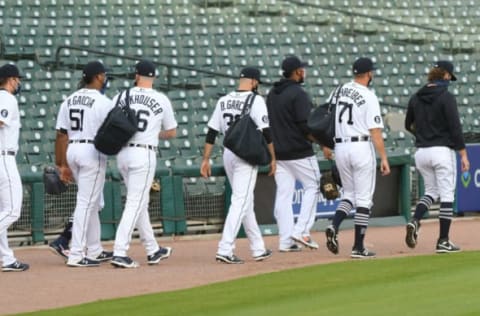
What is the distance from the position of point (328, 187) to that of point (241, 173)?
1.50 metres

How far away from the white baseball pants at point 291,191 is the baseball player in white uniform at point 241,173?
0.85 m

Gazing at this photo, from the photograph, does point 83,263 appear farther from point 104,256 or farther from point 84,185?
point 84,185

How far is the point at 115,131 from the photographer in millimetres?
10953

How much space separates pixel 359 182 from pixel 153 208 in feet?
11.9

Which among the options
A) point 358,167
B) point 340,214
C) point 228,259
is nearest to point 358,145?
point 358,167

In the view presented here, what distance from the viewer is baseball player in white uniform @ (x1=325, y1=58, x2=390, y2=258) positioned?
1147cm

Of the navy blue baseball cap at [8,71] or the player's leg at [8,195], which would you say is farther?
the navy blue baseball cap at [8,71]

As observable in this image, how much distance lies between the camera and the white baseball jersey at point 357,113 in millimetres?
11461

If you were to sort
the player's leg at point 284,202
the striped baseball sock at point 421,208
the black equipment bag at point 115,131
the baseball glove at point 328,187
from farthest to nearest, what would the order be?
the baseball glove at point 328,187 < the player's leg at point 284,202 < the striped baseball sock at point 421,208 < the black equipment bag at point 115,131

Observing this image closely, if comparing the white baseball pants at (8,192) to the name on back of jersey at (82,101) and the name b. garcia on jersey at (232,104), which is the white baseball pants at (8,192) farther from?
the name b. garcia on jersey at (232,104)

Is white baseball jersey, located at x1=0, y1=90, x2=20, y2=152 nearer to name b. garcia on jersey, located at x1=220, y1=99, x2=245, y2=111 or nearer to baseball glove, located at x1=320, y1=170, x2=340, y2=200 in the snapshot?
name b. garcia on jersey, located at x1=220, y1=99, x2=245, y2=111

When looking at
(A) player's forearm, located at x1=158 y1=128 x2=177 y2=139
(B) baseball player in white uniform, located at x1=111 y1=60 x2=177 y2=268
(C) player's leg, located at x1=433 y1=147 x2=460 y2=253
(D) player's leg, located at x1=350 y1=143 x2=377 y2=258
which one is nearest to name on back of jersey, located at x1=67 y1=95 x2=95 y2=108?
(B) baseball player in white uniform, located at x1=111 y1=60 x2=177 y2=268

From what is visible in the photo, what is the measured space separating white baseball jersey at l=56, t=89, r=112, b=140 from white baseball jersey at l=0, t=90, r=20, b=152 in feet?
1.70

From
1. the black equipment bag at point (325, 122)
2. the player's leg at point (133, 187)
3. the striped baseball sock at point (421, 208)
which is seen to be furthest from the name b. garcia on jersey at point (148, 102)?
the striped baseball sock at point (421, 208)
